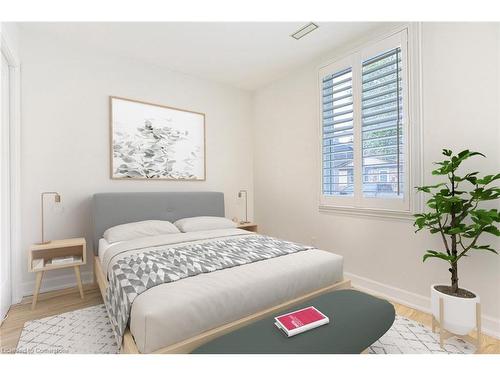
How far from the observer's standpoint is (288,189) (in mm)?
3719

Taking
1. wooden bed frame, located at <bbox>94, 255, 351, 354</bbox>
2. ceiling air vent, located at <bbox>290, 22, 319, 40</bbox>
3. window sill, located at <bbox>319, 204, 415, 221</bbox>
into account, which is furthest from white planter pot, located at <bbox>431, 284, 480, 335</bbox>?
ceiling air vent, located at <bbox>290, 22, 319, 40</bbox>

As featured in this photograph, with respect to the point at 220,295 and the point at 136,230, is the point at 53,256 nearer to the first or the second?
the point at 136,230

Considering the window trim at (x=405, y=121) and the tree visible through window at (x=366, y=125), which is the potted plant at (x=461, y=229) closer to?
the window trim at (x=405, y=121)

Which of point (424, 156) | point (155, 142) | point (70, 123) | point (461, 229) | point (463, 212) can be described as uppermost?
point (70, 123)

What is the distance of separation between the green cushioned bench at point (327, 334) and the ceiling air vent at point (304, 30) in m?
2.57

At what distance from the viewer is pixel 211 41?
283 cm

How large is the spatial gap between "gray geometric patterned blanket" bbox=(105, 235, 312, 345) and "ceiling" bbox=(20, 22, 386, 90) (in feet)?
7.22

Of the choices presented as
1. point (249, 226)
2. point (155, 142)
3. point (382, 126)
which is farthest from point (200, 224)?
point (382, 126)

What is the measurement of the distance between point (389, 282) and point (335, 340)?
1.64 metres

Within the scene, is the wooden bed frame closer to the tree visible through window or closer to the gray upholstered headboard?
the tree visible through window

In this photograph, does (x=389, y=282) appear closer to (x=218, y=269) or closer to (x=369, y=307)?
(x=369, y=307)

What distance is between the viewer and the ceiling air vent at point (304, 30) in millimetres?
2569

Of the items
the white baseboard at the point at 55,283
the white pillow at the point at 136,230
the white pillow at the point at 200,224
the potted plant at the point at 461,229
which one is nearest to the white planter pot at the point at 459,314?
the potted plant at the point at 461,229

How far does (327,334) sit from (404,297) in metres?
1.61
